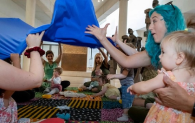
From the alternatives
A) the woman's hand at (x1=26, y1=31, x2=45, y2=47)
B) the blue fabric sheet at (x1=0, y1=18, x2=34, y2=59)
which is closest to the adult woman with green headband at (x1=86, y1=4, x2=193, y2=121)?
the woman's hand at (x1=26, y1=31, x2=45, y2=47)

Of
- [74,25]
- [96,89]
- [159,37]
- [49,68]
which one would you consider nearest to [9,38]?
[74,25]

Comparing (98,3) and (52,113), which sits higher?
(98,3)

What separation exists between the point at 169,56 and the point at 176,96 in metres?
0.18

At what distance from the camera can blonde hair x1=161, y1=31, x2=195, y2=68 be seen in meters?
0.79

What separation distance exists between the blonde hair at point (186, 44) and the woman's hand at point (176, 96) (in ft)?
0.43

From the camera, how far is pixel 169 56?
831 millimetres

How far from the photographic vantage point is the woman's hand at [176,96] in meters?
0.78

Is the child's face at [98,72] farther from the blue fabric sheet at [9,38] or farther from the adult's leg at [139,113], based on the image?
the blue fabric sheet at [9,38]

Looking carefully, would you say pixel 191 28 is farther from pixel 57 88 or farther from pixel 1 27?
pixel 57 88

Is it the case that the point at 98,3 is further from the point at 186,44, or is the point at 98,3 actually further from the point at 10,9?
the point at 186,44

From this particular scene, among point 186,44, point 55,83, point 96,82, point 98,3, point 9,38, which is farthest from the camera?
point 98,3

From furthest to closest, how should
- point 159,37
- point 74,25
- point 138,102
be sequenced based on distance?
point 138,102, point 74,25, point 159,37

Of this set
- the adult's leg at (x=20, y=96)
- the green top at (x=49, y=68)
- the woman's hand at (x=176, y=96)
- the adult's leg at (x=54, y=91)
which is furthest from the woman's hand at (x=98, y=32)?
the green top at (x=49, y=68)

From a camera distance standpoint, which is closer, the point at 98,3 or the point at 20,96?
the point at 20,96
